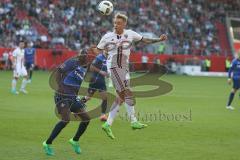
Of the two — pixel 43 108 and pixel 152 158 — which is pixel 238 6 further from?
pixel 152 158

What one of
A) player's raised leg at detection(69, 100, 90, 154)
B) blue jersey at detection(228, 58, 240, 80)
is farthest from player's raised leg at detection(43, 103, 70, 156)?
blue jersey at detection(228, 58, 240, 80)

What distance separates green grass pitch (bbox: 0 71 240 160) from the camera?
1187 centimetres

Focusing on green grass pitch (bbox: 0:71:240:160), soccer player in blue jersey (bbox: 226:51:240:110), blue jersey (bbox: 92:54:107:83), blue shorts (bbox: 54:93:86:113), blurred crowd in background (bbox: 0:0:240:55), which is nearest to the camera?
blue shorts (bbox: 54:93:86:113)

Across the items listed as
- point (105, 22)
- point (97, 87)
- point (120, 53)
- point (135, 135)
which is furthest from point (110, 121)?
point (105, 22)

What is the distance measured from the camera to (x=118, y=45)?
13727 millimetres

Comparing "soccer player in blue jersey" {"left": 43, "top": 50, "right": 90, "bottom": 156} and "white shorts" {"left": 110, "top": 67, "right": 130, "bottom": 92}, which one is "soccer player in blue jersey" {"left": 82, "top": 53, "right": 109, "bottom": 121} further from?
"soccer player in blue jersey" {"left": 43, "top": 50, "right": 90, "bottom": 156}

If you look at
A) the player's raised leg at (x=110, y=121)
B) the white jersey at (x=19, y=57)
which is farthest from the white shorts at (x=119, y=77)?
the white jersey at (x=19, y=57)

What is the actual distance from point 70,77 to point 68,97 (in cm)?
39

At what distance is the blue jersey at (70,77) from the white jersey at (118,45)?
178 centimetres

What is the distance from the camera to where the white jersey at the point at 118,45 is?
13.6 metres

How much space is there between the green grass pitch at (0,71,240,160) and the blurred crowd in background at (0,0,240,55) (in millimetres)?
24585

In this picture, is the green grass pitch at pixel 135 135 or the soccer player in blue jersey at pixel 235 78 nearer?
the green grass pitch at pixel 135 135

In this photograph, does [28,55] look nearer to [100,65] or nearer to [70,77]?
[100,65]

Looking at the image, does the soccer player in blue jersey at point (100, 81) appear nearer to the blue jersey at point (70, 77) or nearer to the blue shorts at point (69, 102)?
the blue jersey at point (70, 77)
